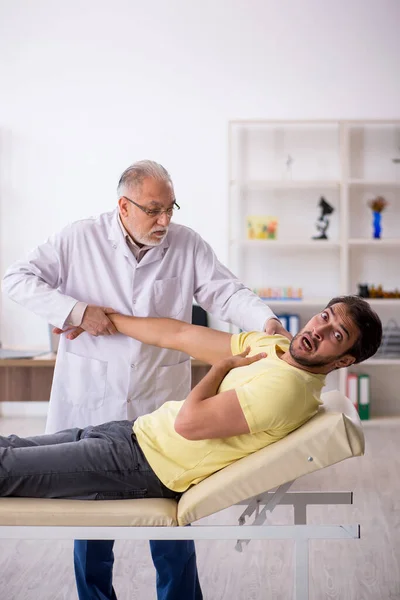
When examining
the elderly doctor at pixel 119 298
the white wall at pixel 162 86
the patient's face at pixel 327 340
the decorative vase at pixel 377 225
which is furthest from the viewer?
the white wall at pixel 162 86

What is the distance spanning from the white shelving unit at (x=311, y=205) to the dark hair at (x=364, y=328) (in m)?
3.45

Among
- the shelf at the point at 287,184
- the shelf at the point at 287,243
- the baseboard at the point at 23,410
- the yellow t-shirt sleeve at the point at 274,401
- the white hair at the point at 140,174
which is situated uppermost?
the shelf at the point at 287,184

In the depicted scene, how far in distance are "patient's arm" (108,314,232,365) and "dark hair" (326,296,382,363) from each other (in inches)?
15.7

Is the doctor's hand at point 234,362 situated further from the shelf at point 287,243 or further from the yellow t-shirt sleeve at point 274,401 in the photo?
the shelf at point 287,243

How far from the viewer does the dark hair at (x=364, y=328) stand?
1.85m

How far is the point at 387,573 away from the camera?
8.55 ft

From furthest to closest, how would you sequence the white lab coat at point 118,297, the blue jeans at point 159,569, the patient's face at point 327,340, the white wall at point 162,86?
1. the white wall at point 162,86
2. the white lab coat at point 118,297
3. the blue jeans at point 159,569
4. the patient's face at point 327,340

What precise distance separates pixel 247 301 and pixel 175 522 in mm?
840

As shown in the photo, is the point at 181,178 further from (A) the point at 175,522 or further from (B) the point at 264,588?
(A) the point at 175,522

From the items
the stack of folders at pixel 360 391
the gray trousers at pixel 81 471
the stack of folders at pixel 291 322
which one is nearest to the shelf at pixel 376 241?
the stack of folders at pixel 291 322

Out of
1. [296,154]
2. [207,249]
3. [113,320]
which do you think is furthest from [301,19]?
[113,320]

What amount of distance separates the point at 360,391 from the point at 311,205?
1.27m

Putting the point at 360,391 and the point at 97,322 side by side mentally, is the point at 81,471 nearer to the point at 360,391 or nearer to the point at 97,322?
the point at 97,322

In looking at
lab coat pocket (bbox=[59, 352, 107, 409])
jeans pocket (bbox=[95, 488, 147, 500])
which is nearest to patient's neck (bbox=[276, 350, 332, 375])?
jeans pocket (bbox=[95, 488, 147, 500])
